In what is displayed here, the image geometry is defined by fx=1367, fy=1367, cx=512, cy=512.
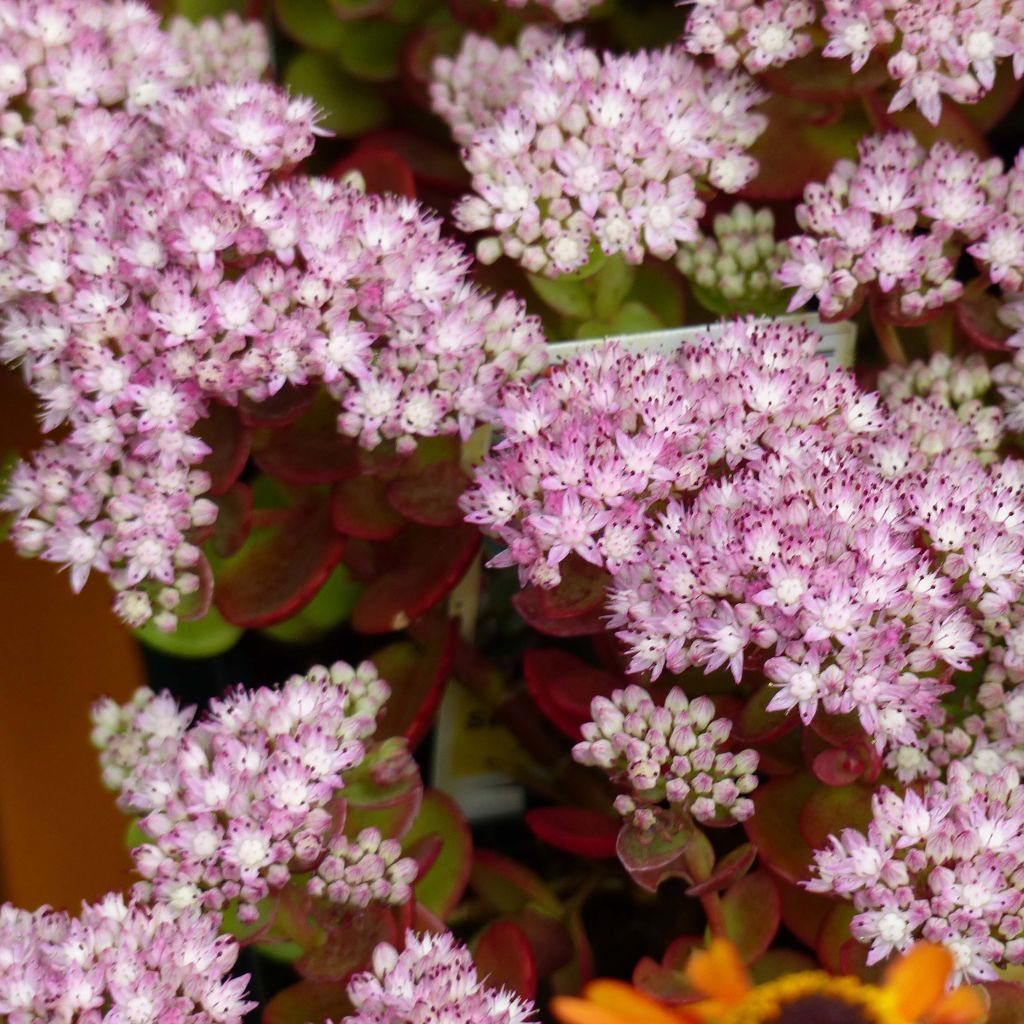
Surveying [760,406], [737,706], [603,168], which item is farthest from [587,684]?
[603,168]

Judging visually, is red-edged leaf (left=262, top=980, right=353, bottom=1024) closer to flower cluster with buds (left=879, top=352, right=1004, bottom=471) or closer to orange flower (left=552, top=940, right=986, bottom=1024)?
orange flower (left=552, top=940, right=986, bottom=1024)

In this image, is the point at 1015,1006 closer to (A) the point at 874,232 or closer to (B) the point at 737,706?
(B) the point at 737,706

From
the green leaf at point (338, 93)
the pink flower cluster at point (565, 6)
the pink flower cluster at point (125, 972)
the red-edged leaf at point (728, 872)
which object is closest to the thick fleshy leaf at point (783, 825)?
the red-edged leaf at point (728, 872)

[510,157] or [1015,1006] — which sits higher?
[510,157]

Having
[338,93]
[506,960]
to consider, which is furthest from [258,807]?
[338,93]

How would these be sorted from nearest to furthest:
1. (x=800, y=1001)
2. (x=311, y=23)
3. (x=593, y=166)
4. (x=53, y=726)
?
(x=800, y=1001) → (x=593, y=166) → (x=53, y=726) → (x=311, y=23)

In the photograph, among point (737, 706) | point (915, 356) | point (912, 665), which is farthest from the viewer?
point (915, 356)

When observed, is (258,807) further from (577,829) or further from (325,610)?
(325,610)
